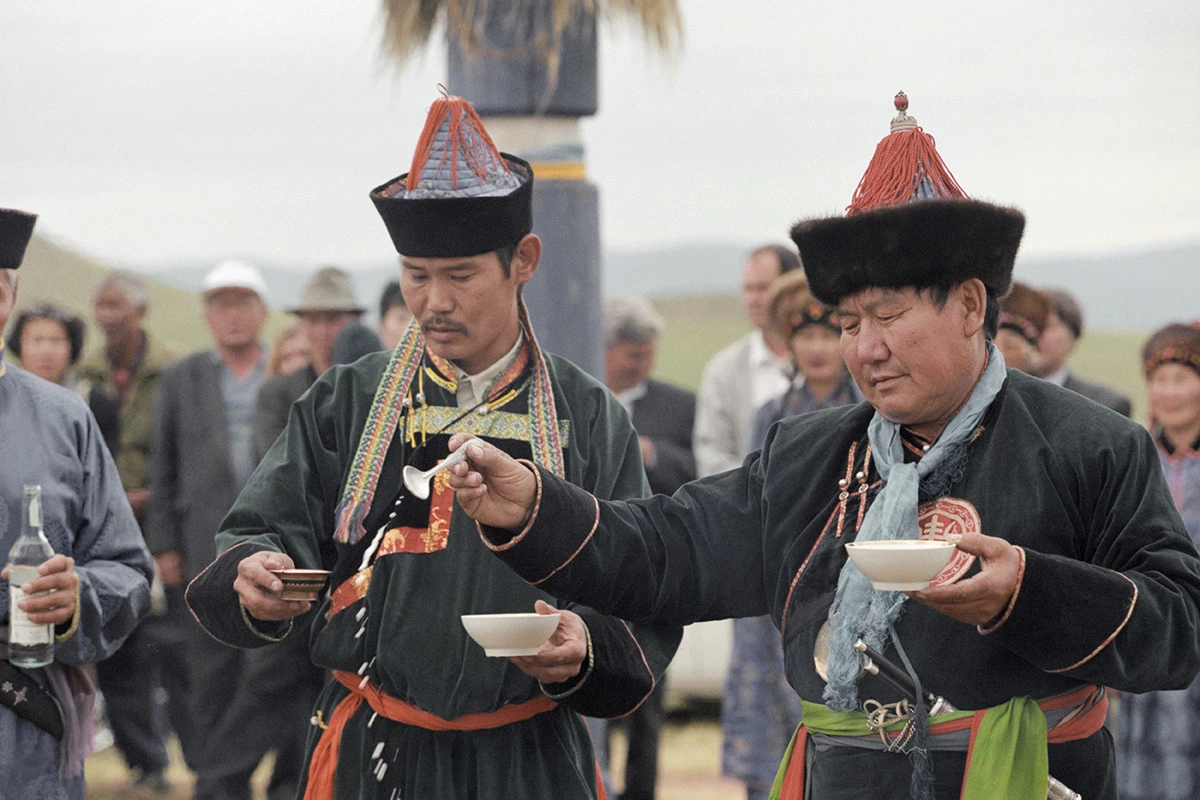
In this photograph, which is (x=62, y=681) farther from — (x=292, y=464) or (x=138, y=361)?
(x=138, y=361)

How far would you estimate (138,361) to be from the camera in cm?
867

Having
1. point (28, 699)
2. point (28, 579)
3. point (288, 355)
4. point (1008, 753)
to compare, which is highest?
point (288, 355)

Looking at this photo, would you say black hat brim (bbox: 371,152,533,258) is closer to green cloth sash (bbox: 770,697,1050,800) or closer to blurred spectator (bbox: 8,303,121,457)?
green cloth sash (bbox: 770,697,1050,800)

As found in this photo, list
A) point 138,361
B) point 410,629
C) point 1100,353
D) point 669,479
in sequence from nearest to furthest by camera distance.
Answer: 1. point 410,629
2. point 669,479
3. point 138,361
4. point 1100,353

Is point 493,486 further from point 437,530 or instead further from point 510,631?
point 437,530

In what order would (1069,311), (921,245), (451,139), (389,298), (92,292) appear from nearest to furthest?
(921,245)
(451,139)
(389,298)
(1069,311)
(92,292)

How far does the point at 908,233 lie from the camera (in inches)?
123

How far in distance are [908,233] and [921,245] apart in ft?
0.10

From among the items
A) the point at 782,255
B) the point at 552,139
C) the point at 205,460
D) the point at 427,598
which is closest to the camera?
the point at 427,598

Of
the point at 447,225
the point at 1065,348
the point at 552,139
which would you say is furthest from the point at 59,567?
the point at 1065,348

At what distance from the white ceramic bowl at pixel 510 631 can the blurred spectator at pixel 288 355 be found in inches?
176

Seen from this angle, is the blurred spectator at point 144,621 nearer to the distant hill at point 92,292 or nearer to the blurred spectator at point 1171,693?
the distant hill at point 92,292

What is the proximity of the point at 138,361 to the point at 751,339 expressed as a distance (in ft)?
10.5

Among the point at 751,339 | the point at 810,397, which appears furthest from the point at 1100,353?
the point at 810,397
